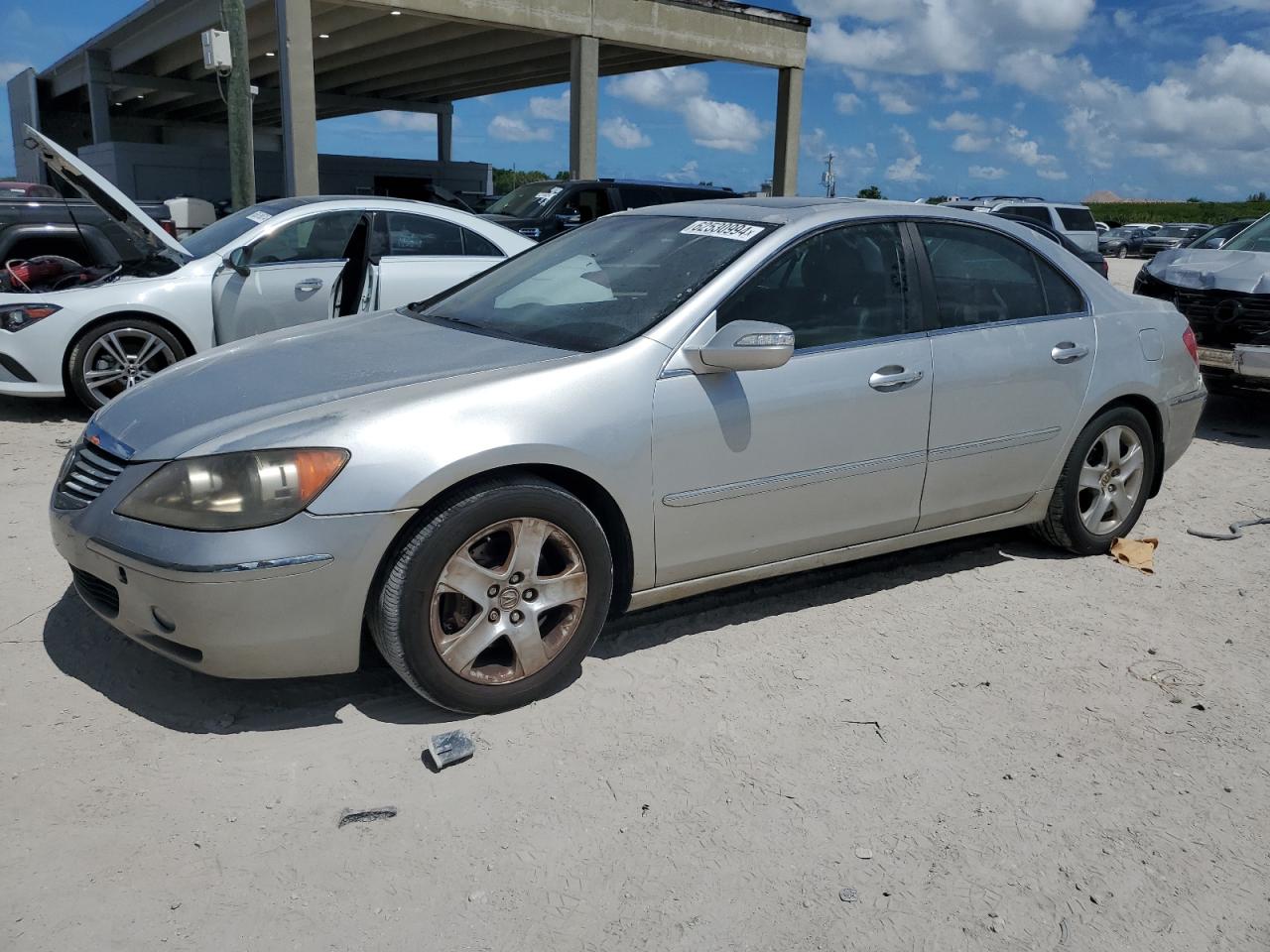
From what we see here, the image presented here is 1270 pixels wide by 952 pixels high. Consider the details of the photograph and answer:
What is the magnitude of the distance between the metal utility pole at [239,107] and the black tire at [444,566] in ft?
31.6

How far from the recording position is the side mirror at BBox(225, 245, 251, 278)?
730 cm

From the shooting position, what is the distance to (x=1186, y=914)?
259 centimetres

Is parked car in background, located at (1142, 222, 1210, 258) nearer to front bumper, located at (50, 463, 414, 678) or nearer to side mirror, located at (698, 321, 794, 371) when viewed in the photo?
side mirror, located at (698, 321, 794, 371)

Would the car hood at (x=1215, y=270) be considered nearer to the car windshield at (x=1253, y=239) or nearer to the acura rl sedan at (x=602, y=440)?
the car windshield at (x=1253, y=239)

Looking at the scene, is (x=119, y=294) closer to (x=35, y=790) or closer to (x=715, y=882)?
(x=35, y=790)

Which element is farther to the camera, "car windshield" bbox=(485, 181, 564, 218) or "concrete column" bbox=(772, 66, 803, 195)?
"concrete column" bbox=(772, 66, 803, 195)

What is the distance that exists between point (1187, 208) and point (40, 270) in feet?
233

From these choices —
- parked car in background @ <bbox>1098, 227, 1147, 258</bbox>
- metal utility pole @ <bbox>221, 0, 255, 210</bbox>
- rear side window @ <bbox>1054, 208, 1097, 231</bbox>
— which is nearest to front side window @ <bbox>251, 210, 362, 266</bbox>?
metal utility pole @ <bbox>221, 0, 255, 210</bbox>

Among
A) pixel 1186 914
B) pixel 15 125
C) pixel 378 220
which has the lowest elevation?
pixel 1186 914

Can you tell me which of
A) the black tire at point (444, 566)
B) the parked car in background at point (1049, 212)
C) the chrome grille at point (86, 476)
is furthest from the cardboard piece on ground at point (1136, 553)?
the parked car in background at point (1049, 212)

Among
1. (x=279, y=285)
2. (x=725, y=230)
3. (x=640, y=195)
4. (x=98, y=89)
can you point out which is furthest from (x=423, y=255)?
(x=98, y=89)

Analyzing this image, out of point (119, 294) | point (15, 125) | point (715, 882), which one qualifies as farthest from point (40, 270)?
point (15, 125)

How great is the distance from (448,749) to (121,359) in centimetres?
534

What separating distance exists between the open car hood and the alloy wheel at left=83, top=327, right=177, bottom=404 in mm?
625
